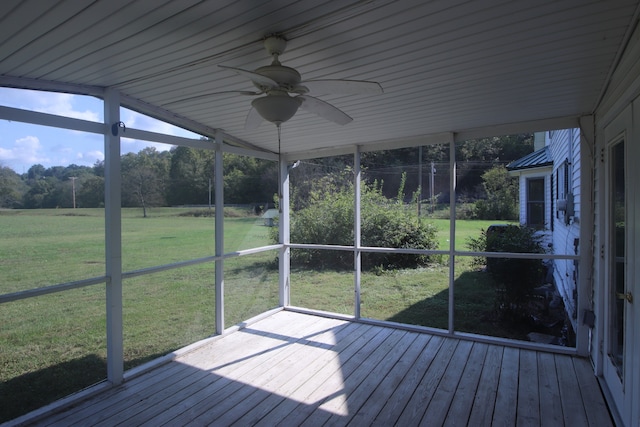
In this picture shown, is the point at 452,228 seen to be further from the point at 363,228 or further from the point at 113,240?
the point at 113,240

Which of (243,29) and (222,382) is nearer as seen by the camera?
(243,29)

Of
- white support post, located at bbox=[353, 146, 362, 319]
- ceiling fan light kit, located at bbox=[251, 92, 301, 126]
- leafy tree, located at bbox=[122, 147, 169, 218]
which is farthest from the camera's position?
white support post, located at bbox=[353, 146, 362, 319]

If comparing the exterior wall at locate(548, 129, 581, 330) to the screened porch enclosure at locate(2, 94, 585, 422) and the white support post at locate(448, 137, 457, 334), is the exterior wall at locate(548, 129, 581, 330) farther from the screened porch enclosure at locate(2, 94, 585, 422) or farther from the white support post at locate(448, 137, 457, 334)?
the white support post at locate(448, 137, 457, 334)

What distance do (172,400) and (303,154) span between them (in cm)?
325

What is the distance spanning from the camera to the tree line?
270 centimetres

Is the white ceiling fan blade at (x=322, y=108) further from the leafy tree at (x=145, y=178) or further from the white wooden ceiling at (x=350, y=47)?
the leafy tree at (x=145, y=178)

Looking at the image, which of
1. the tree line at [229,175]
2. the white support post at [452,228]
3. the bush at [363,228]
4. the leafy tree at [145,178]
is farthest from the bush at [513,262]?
the leafy tree at [145,178]

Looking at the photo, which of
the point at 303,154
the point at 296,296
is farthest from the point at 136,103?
the point at 296,296

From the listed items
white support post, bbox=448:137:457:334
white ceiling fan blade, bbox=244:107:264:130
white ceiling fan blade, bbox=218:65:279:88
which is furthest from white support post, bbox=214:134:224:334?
white support post, bbox=448:137:457:334

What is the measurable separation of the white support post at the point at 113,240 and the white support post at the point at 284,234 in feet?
7.65

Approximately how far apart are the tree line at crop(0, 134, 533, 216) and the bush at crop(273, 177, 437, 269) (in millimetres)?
235

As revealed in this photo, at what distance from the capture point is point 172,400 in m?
2.67

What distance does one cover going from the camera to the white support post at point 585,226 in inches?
128

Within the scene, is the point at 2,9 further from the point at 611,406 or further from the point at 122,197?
the point at 611,406
